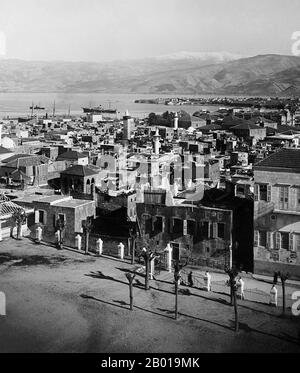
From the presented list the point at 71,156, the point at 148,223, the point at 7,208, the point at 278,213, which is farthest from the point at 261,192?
the point at 71,156

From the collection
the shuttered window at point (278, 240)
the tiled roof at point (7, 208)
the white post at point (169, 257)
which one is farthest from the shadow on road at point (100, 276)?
the tiled roof at point (7, 208)

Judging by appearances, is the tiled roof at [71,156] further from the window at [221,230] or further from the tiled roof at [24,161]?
the window at [221,230]

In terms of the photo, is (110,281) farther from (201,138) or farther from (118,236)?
(201,138)

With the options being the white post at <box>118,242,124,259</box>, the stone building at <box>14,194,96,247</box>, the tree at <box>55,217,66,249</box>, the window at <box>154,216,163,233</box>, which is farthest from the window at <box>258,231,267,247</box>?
the tree at <box>55,217,66,249</box>

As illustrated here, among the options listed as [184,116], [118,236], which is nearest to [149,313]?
[118,236]

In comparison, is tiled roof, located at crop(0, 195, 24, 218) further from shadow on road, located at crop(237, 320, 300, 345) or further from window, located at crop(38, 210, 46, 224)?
shadow on road, located at crop(237, 320, 300, 345)

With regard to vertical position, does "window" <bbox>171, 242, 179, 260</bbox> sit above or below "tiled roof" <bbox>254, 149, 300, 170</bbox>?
below
